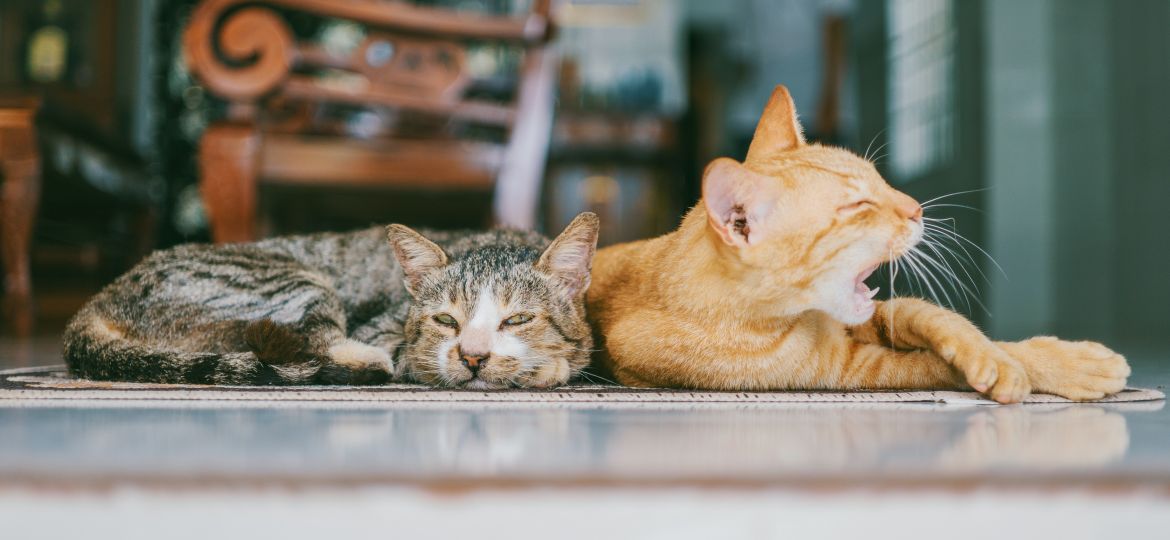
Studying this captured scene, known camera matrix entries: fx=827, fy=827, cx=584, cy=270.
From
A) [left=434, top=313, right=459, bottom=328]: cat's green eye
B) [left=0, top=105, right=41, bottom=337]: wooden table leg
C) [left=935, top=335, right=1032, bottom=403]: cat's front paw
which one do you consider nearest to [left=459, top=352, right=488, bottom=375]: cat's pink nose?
[left=434, top=313, right=459, bottom=328]: cat's green eye

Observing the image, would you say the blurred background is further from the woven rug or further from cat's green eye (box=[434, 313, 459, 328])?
cat's green eye (box=[434, 313, 459, 328])

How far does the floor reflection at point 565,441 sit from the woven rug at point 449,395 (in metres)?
0.06

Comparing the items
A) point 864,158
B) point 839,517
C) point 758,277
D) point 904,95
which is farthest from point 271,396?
point 904,95

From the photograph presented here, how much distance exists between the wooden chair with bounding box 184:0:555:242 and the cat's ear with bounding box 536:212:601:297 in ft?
2.73

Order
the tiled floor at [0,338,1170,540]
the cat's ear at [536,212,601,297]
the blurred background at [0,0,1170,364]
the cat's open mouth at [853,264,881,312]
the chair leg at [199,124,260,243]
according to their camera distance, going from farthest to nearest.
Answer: the blurred background at [0,0,1170,364] → the chair leg at [199,124,260,243] → the cat's ear at [536,212,601,297] → the cat's open mouth at [853,264,881,312] → the tiled floor at [0,338,1170,540]

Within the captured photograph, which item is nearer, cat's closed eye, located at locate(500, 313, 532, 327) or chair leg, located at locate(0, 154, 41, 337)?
cat's closed eye, located at locate(500, 313, 532, 327)

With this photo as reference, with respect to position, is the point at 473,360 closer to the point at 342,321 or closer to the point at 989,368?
the point at 342,321

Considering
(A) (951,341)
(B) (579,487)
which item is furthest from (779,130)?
(B) (579,487)

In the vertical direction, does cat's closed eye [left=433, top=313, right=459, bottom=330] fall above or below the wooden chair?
below

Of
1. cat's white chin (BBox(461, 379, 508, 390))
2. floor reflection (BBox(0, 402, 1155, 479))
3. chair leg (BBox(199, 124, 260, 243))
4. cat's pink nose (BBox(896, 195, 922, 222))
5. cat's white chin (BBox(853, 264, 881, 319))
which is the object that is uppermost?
chair leg (BBox(199, 124, 260, 243))

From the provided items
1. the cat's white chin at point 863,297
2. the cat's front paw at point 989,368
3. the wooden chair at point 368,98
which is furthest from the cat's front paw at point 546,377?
the wooden chair at point 368,98

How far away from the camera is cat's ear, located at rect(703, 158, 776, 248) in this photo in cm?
112

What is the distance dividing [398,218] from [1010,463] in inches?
85.7

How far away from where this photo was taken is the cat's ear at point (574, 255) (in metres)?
1.41
